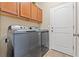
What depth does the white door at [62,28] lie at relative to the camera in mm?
2969

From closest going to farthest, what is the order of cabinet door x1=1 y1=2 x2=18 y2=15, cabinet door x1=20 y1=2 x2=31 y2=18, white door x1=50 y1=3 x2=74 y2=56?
cabinet door x1=1 y1=2 x2=18 y2=15
cabinet door x1=20 y1=2 x2=31 y2=18
white door x1=50 y1=3 x2=74 y2=56

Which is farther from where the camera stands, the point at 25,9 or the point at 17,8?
the point at 25,9

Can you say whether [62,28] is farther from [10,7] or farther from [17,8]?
[10,7]

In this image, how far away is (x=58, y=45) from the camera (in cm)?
346

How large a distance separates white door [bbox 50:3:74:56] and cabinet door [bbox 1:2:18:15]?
1566mm

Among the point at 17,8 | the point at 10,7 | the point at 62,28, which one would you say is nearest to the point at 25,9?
the point at 17,8

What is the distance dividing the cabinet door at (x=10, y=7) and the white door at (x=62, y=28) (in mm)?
1566

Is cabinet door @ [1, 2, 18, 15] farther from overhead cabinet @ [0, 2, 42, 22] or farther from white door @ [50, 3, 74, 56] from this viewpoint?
white door @ [50, 3, 74, 56]

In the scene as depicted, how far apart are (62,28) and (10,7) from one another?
1888 millimetres

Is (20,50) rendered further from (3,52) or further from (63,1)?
(63,1)

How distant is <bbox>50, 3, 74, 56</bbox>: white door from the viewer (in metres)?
2.97

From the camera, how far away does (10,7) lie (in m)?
1.74

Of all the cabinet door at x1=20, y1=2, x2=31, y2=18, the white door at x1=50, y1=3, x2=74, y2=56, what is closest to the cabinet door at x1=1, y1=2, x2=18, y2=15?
the cabinet door at x1=20, y1=2, x2=31, y2=18

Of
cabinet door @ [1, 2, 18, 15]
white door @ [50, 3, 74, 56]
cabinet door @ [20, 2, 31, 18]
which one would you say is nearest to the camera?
cabinet door @ [1, 2, 18, 15]
